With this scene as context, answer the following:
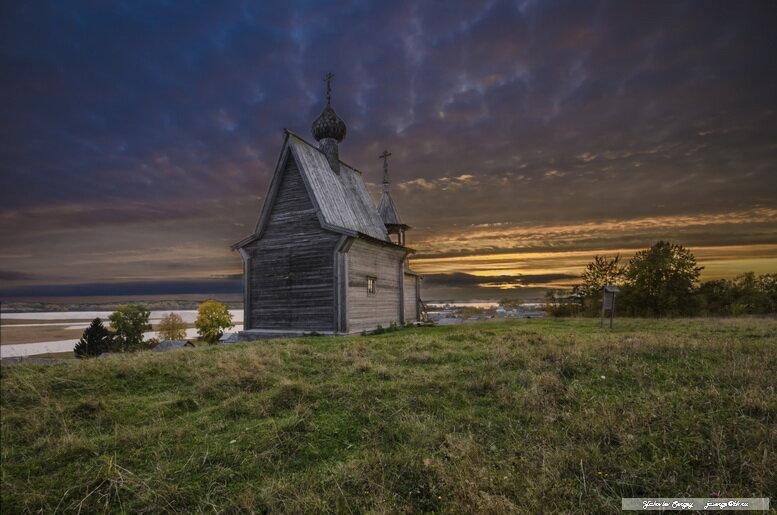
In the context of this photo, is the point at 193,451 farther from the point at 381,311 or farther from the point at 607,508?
the point at 381,311

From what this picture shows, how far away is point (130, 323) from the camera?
5038 cm

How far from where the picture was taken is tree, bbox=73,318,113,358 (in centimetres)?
3525

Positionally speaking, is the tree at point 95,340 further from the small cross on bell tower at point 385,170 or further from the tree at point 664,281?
the tree at point 664,281

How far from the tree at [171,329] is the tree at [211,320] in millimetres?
9375

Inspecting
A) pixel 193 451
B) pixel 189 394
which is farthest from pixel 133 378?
pixel 193 451

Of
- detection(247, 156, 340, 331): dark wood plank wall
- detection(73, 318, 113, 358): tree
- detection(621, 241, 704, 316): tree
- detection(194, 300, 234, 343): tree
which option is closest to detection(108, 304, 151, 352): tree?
detection(194, 300, 234, 343): tree

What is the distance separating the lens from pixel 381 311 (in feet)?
71.6

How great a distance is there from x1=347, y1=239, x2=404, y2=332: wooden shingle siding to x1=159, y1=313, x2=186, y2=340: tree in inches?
2225

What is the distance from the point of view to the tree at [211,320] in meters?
56.7

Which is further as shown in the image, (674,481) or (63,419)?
(63,419)

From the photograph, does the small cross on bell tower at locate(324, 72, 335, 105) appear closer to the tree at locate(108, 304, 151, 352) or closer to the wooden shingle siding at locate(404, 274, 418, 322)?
the wooden shingle siding at locate(404, 274, 418, 322)

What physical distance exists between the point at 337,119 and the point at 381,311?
13776 mm

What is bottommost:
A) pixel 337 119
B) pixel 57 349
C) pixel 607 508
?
pixel 57 349

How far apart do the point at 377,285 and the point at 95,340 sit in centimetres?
3343
